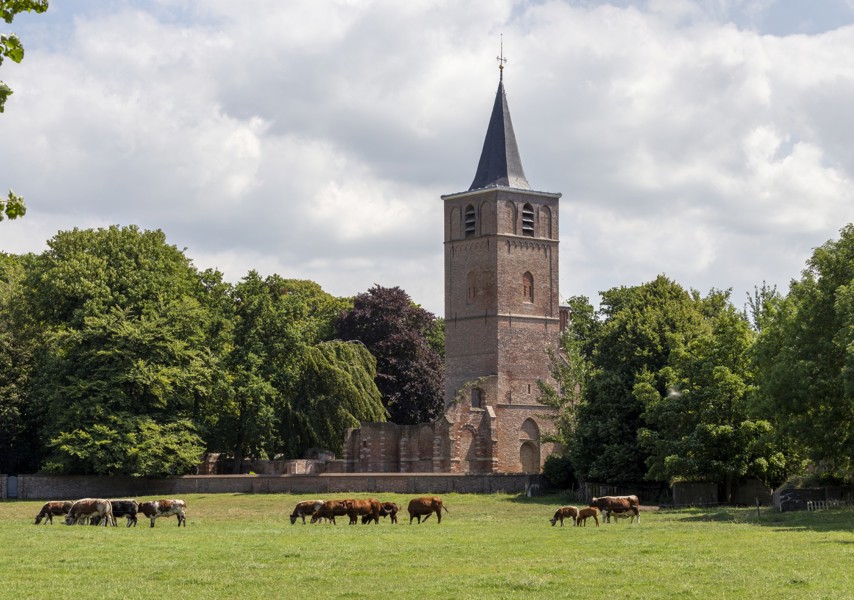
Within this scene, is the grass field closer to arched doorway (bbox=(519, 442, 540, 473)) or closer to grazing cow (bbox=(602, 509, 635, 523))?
grazing cow (bbox=(602, 509, 635, 523))

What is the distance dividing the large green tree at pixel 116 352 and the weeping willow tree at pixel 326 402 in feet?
17.8

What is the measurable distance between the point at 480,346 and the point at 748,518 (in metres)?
32.9

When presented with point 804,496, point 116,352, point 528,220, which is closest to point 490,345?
point 528,220

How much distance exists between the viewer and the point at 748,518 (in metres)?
32.4

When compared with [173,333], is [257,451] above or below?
below

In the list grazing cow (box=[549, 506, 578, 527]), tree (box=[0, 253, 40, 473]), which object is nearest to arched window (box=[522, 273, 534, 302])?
tree (box=[0, 253, 40, 473])

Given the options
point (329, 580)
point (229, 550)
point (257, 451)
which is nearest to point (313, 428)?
point (257, 451)

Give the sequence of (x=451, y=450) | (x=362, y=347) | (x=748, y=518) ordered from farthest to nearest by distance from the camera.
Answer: (x=362, y=347)
(x=451, y=450)
(x=748, y=518)

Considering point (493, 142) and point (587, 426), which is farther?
point (493, 142)

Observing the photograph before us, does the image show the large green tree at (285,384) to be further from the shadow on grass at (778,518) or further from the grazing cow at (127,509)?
the shadow on grass at (778,518)

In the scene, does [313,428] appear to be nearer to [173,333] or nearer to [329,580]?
[173,333]

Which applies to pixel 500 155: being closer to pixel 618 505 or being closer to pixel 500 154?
pixel 500 154

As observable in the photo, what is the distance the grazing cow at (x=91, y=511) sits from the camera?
32.0m

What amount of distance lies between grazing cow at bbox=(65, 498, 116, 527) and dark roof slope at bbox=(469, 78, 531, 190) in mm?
37740
